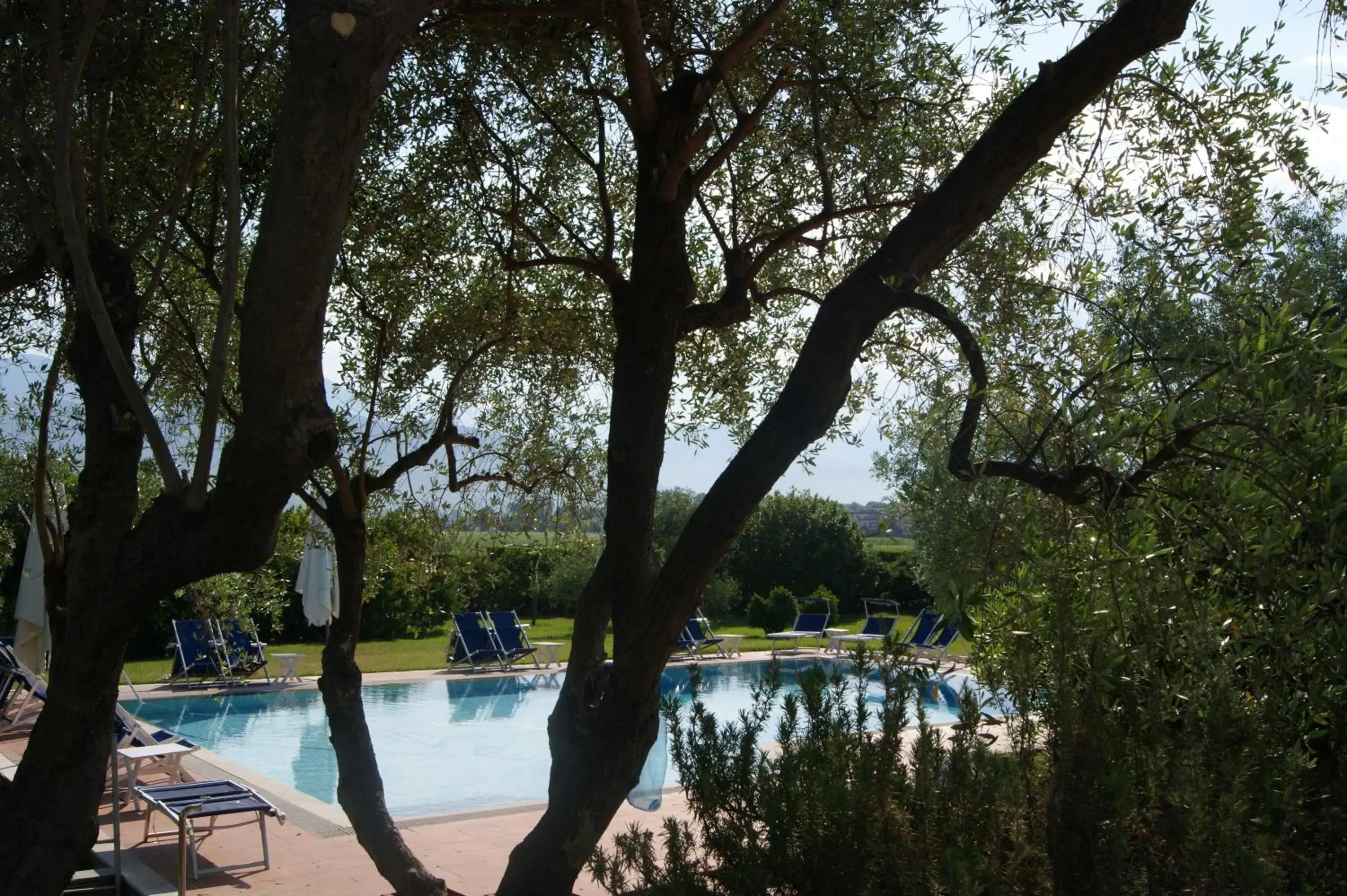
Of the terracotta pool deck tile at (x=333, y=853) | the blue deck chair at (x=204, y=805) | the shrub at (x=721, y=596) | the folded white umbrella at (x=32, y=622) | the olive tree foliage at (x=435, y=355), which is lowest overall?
the terracotta pool deck tile at (x=333, y=853)

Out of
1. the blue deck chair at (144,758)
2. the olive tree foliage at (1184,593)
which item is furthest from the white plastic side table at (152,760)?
the olive tree foliage at (1184,593)

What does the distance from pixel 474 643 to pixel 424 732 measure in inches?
151

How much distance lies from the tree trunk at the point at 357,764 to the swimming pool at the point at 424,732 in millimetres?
5257

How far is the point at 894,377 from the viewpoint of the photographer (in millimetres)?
6461

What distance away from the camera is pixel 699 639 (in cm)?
1973

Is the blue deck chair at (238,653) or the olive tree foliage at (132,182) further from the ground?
the olive tree foliage at (132,182)

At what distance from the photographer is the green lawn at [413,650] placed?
17.3m

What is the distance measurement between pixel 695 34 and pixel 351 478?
303 cm

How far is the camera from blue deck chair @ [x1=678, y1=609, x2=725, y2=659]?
738 inches

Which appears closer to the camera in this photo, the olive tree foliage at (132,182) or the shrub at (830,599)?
the olive tree foliage at (132,182)

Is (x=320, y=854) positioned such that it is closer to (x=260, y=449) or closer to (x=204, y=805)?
(x=204, y=805)

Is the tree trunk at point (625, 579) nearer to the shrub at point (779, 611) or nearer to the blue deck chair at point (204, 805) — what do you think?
the blue deck chair at point (204, 805)

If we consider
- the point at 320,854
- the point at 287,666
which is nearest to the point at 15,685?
the point at 287,666

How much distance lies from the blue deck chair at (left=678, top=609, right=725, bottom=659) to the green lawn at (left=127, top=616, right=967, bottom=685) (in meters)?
1.26
